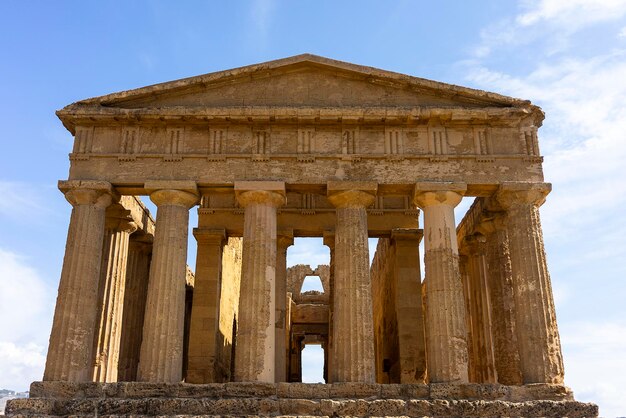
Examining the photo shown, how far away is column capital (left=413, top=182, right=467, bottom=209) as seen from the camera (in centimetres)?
1753

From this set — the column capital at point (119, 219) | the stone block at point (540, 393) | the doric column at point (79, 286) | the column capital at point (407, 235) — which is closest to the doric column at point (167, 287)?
the doric column at point (79, 286)

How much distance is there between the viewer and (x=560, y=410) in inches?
593

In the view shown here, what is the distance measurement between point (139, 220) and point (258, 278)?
21.5 feet

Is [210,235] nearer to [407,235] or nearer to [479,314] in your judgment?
[407,235]

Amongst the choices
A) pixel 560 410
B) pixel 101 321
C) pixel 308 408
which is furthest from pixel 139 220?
pixel 560 410

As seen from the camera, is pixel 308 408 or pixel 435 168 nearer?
pixel 308 408

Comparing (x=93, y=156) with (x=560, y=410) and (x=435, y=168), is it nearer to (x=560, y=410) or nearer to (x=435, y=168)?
(x=435, y=168)

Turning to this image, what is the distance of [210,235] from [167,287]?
5.37 metres

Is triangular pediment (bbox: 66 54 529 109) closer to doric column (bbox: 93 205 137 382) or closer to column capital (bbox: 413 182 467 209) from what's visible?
column capital (bbox: 413 182 467 209)

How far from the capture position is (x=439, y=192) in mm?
17531

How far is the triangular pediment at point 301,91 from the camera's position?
18.5 m

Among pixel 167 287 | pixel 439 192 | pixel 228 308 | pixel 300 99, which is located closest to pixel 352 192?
pixel 439 192

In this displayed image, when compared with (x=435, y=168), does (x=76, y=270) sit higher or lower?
lower

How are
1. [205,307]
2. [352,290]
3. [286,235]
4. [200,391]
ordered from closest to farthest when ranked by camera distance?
1. [200,391]
2. [352,290]
3. [205,307]
4. [286,235]
